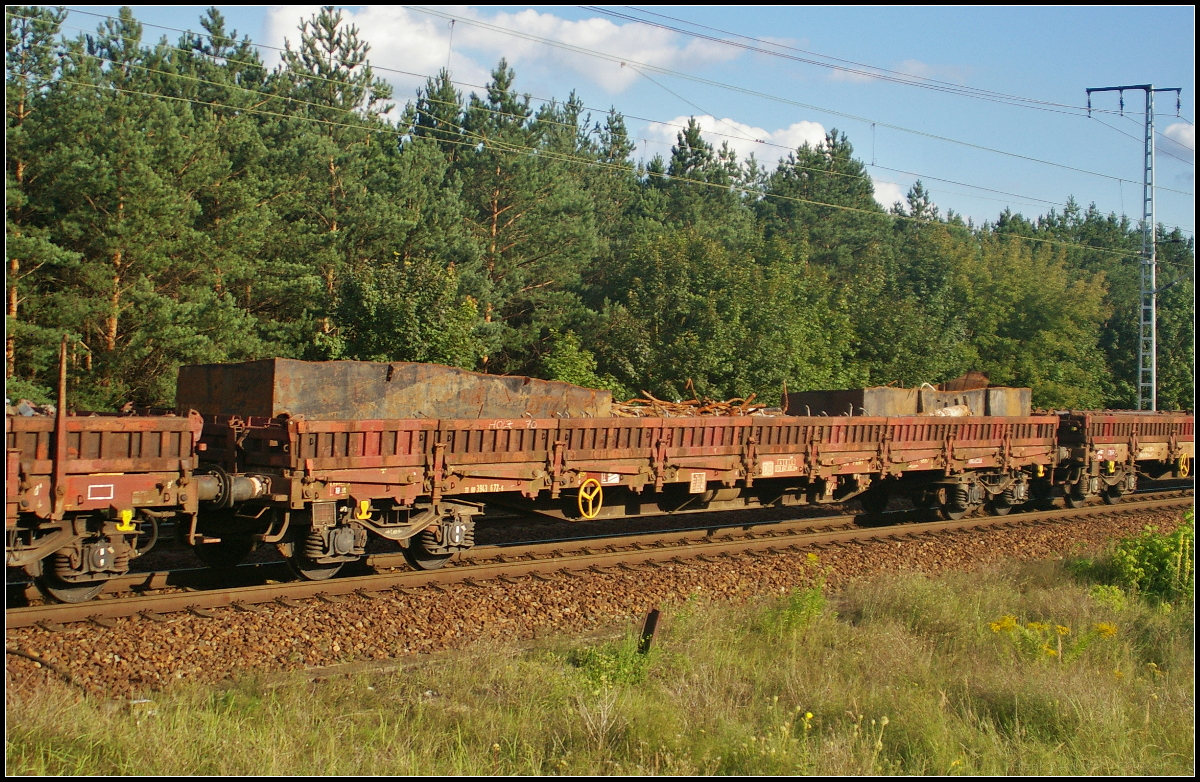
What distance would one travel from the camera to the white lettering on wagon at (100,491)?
7.61 m

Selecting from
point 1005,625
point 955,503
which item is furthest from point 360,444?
point 955,503

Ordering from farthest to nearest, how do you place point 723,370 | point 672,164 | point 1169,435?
point 672,164 < point 723,370 < point 1169,435

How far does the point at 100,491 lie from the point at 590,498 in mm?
5361

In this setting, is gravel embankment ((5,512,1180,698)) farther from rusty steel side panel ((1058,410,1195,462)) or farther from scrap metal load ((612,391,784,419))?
rusty steel side panel ((1058,410,1195,462))

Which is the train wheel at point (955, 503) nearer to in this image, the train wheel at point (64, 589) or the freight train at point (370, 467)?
the freight train at point (370, 467)

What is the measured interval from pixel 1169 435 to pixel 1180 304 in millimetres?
29981

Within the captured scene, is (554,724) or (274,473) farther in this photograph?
(274,473)

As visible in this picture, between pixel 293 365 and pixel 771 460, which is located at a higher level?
pixel 293 365

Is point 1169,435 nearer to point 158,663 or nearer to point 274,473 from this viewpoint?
point 274,473

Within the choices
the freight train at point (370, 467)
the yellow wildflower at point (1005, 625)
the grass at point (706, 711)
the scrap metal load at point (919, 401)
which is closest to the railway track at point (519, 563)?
the freight train at point (370, 467)

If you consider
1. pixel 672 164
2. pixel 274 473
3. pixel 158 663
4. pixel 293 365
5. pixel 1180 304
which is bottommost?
pixel 158 663

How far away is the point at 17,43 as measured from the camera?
72.1ft

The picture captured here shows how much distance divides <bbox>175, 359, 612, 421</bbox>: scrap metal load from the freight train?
3cm

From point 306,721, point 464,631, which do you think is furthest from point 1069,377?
point 306,721
